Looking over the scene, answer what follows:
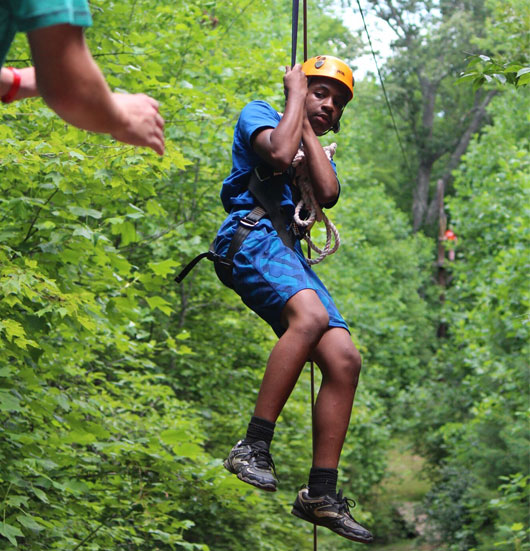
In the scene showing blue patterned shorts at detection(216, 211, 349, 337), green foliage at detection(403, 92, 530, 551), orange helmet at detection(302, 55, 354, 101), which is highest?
green foliage at detection(403, 92, 530, 551)

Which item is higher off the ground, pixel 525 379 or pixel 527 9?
pixel 527 9

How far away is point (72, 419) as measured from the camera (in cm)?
635

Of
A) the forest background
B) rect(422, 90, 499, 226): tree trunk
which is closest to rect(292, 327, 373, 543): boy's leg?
the forest background

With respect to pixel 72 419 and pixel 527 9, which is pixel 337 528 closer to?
pixel 72 419

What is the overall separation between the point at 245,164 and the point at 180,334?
547cm

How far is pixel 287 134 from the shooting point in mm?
3305

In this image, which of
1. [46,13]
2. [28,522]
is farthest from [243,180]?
[28,522]

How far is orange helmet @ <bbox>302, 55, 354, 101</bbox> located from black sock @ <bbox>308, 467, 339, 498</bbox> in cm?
146

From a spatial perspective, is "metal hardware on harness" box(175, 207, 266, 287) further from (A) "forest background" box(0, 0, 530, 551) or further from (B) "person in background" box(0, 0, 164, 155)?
(A) "forest background" box(0, 0, 530, 551)

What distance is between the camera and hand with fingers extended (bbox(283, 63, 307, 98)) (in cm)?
345

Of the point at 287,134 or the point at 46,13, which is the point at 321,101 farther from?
the point at 46,13

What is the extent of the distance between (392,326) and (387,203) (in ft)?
24.5

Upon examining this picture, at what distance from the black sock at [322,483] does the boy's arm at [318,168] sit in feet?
3.28

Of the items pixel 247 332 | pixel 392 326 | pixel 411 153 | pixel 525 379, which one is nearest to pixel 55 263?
pixel 247 332
